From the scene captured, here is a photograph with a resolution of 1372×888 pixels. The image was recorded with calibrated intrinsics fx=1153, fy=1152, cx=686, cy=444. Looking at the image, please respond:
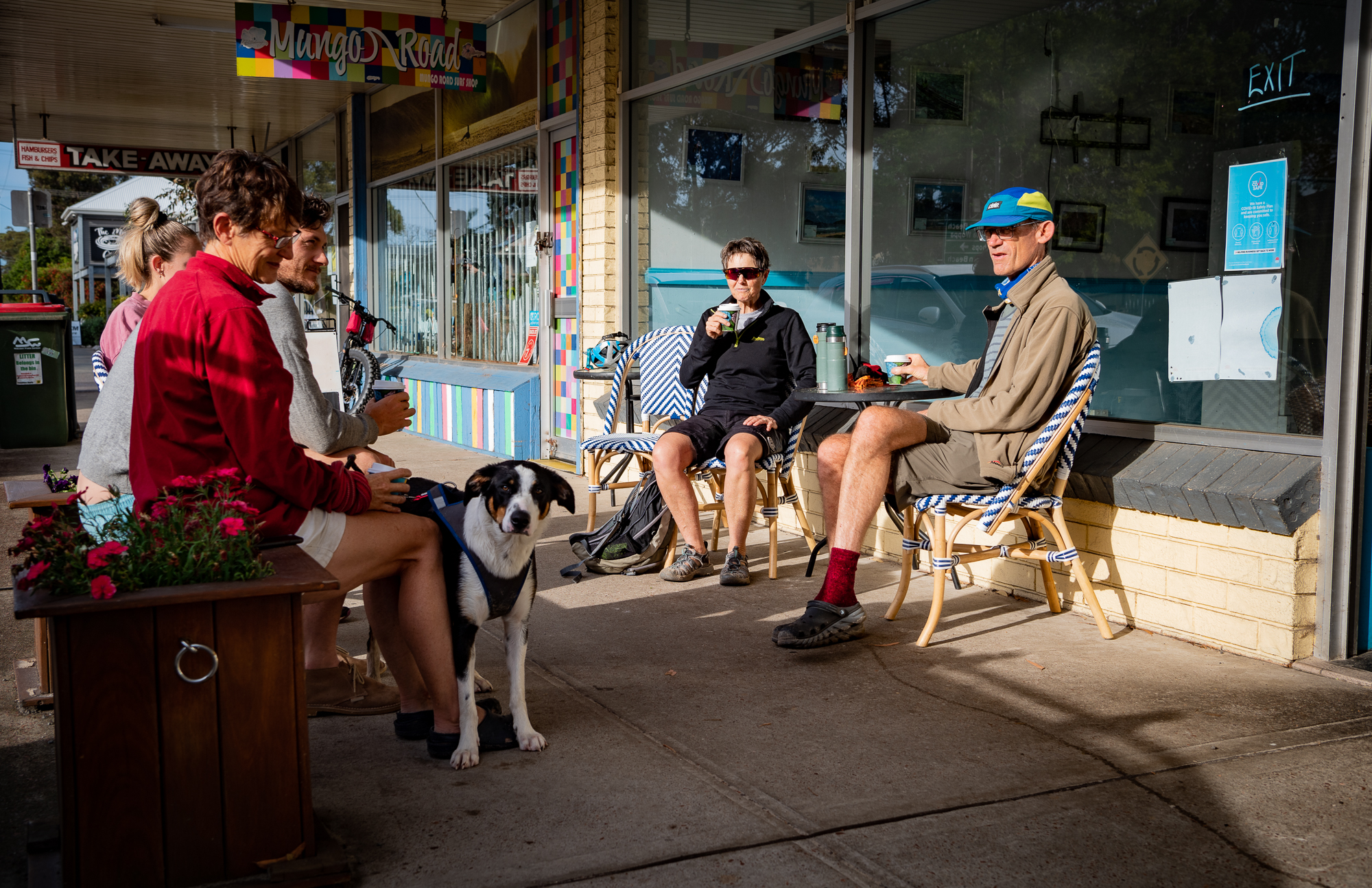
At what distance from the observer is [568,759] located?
10.4ft

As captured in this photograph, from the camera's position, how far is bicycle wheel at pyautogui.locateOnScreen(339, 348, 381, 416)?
880 centimetres

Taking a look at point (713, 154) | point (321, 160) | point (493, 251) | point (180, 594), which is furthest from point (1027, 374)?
point (321, 160)

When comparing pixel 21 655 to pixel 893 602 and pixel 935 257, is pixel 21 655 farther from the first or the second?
pixel 935 257

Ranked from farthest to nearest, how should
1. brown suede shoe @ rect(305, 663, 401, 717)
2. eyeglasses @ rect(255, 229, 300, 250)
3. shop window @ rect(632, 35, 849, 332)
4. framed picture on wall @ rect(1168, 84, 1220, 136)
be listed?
shop window @ rect(632, 35, 849, 332), framed picture on wall @ rect(1168, 84, 1220, 136), brown suede shoe @ rect(305, 663, 401, 717), eyeglasses @ rect(255, 229, 300, 250)

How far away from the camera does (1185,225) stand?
4.68 meters

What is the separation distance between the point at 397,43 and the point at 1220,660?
265 inches

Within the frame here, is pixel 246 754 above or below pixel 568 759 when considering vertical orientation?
above

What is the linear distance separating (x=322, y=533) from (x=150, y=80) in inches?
519

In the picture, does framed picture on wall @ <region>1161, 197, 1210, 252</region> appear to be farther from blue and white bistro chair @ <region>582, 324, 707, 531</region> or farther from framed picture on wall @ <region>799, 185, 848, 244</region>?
blue and white bistro chair @ <region>582, 324, 707, 531</region>

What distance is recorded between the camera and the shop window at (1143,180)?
4090mm

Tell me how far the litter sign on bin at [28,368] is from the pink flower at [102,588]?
967 cm

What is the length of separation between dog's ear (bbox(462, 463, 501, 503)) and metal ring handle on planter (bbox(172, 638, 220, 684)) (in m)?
0.93

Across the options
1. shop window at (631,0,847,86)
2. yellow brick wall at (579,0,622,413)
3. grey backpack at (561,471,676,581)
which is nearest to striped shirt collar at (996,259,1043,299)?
grey backpack at (561,471,676,581)

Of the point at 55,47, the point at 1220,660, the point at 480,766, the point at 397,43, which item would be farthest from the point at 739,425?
the point at 55,47
